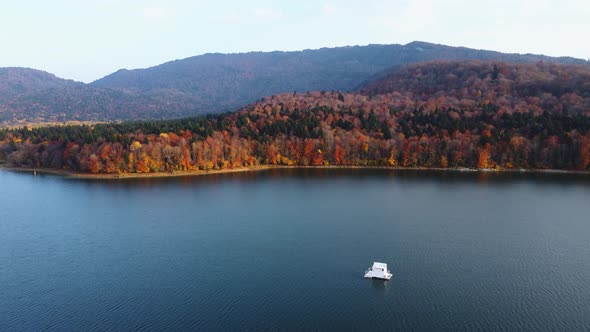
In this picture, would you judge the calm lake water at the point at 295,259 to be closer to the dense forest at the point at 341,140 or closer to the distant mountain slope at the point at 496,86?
the dense forest at the point at 341,140

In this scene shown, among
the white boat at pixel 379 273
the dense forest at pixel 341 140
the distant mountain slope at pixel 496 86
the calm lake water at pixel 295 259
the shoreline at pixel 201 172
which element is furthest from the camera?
the distant mountain slope at pixel 496 86

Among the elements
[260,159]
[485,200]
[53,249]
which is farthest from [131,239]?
[260,159]

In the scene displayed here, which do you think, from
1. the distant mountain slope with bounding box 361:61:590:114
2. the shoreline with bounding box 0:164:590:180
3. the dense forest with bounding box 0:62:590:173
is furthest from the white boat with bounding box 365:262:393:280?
the distant mountain slope with bounding box 361:61:590:114

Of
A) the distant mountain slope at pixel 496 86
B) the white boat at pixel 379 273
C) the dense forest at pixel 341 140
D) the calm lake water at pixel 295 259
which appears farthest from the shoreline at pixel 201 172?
the white boat at pixel 379 273

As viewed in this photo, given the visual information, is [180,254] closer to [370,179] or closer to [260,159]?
[370,179]

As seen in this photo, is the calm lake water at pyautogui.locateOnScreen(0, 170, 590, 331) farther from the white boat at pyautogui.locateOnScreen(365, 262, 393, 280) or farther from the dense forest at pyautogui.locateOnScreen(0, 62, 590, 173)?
the dense forest at pyautogui.locateOnScreen(0, 62, 590, 173)

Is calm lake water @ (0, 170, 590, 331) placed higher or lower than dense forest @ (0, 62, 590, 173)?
lower
